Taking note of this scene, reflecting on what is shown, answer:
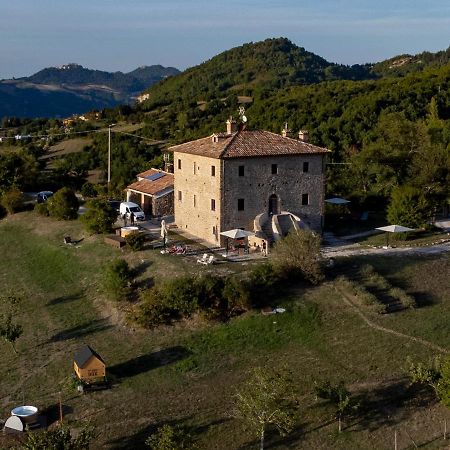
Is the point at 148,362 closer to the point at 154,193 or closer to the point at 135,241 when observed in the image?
the point at 135,241

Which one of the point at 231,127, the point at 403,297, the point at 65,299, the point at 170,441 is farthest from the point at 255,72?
the point at 170,441

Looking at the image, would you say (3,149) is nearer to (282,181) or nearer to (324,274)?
(282,181)

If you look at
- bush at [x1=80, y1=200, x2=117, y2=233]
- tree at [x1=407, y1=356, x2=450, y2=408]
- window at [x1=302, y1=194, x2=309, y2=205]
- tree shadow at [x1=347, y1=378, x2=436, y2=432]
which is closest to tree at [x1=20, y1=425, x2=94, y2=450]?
tree shadow at [x1=347, y1=378, x2=436, y2=432]

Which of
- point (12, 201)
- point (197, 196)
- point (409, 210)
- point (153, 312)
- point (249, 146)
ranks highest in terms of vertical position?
point (249, 146)

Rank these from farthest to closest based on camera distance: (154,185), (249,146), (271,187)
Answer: (154,185), (271,187), (249,146)

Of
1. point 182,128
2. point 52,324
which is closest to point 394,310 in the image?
point 52,324

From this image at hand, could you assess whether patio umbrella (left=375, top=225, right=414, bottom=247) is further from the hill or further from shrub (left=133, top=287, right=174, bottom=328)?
the hill
